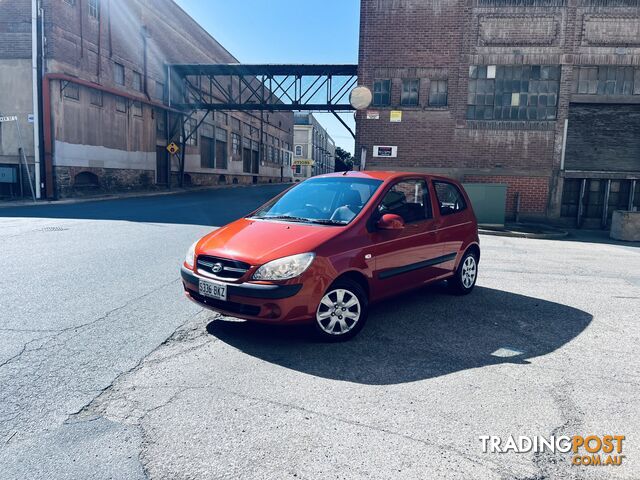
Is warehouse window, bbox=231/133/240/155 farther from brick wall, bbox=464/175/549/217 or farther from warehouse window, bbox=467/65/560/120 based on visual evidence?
brick wall, bbox=464/175/549/217

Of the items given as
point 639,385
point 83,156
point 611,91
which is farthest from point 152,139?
point 639,385

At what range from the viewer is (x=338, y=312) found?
4.34 metres

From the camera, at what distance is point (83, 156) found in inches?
914

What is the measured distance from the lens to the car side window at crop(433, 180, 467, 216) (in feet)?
19.5

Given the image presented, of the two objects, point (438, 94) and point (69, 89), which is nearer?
point (438, 94)

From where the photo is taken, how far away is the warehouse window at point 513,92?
17.0 meters

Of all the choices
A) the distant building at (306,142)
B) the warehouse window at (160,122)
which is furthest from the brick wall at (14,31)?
the distant building at (306,142)

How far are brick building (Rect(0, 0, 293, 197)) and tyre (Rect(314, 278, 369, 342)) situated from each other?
21.2 m

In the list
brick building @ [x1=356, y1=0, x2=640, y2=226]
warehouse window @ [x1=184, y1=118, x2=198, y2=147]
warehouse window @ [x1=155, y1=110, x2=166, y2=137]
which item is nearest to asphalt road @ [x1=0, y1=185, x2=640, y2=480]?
brick building @ [x1=356, y1=0, x2=640, y2=226]

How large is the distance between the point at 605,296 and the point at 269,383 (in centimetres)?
547

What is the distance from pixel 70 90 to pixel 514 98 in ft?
64.8

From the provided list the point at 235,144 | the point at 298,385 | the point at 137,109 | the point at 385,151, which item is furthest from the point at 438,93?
the point at 235,144

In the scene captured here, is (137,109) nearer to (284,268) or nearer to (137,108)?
(137,108)

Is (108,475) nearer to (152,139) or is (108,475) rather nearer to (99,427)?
(99,427)
